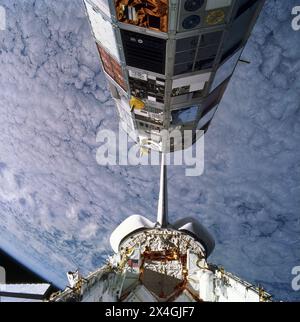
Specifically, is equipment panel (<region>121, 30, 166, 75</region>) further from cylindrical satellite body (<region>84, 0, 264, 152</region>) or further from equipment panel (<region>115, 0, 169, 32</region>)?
equipment panel (<region>115, 0, 169, 32</region>)

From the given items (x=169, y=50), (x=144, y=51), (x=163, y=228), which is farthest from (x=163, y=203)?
(x=169, y=50)

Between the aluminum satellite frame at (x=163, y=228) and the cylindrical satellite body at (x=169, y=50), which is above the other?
the cylindrical satellite body at (x=169, y=50)

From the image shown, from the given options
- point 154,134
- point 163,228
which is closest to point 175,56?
point 154,134

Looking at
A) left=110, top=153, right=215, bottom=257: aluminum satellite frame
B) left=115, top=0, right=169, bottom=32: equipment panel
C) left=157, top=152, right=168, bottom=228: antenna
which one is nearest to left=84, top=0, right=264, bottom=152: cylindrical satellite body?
left=115, top=0, right=169, bottom=32: equipment panel

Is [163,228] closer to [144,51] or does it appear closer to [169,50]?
[144,51]

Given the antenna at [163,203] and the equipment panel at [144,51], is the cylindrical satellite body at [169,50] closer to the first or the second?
the equipment panel at [144,51]

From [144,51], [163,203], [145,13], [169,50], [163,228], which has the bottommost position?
[163,228]

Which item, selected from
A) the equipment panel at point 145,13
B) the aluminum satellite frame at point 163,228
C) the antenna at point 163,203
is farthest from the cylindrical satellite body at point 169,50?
the aluminum satellite frame at point 163,228
